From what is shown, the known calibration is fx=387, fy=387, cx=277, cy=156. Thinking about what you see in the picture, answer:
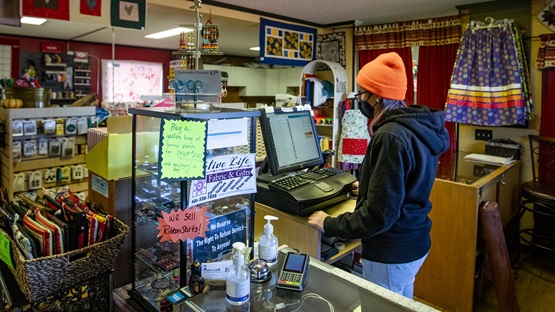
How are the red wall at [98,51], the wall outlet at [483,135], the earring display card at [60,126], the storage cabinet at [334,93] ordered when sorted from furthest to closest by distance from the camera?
the red wall at [98,51] → the storage cabinet at [334,93] → the wall outlet at [483,135] → the earring display card at [60,126]

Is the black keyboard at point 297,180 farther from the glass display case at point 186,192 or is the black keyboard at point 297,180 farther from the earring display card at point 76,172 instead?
the earring display card at point 76,172

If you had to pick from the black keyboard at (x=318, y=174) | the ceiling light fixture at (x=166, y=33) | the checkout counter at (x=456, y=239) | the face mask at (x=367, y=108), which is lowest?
the checkout counter at (x=456, y=239)

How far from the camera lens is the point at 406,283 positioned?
1.58m

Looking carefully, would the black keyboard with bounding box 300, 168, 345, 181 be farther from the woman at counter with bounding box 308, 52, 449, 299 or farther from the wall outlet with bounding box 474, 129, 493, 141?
the wall outlet with bounding box 474, 129, 493, 141

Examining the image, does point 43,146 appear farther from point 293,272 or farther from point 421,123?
point 421,123

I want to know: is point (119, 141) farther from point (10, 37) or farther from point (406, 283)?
point (10, 37)

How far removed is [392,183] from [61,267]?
46.2 inches

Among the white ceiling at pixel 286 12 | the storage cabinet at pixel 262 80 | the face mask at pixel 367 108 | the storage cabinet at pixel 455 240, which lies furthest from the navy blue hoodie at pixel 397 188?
the storage cabinet at pixel 262 80

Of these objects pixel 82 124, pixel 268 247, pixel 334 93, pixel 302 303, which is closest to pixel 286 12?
pixel 334 93

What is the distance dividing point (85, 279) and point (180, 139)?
27.9 inches

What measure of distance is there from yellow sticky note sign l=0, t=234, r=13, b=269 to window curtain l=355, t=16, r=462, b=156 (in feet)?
11.9

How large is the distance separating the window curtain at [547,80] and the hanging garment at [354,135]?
1.64m

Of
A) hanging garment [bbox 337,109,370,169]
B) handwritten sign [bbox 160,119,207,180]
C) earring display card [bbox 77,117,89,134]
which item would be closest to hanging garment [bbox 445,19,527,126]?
hanging garment [bbox 337,109,370,169]

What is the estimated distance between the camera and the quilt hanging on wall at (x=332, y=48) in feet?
15.7
